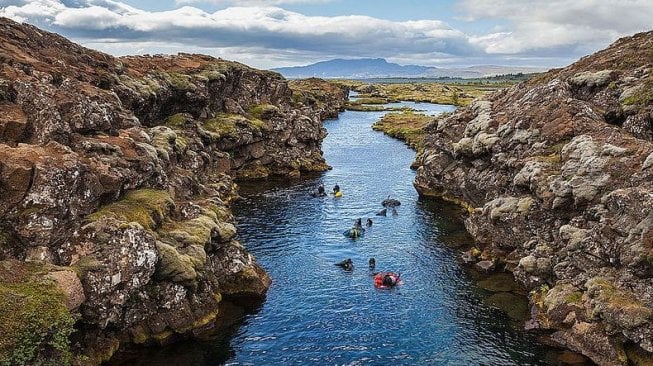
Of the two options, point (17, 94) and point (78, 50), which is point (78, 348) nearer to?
point (17, 94)

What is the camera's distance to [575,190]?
Result: 52.5m

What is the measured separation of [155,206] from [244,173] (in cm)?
5771

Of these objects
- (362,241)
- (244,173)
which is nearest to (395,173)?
(244,173)

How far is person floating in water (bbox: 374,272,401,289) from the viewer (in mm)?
55156

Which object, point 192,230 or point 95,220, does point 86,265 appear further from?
point 192,230

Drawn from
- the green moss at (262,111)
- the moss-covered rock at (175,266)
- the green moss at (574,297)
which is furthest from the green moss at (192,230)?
the green moss at (262,111)

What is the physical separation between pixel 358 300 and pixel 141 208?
2191cm

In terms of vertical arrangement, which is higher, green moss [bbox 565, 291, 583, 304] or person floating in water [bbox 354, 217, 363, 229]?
green moss [bbox 565, 291, 583, 304]

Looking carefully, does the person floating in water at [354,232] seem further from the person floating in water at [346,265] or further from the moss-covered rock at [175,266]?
the moss-covered rock at [175,266]

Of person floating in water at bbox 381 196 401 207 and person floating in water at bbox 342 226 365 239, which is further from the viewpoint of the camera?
person floating in water at bbox 381 196 401 207

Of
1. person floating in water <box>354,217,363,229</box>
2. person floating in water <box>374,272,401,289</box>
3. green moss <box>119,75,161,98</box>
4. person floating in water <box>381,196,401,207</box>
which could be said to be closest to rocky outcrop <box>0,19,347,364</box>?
green moss <box>119,75,161,98</box>

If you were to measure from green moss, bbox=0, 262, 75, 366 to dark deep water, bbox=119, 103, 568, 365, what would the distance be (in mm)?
8565

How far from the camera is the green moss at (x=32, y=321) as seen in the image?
101 feet

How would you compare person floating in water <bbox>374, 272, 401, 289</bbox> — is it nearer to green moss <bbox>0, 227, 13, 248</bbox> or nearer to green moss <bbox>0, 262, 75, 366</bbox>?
green moss <bbox>0, 262, 75, 366</bbox>
